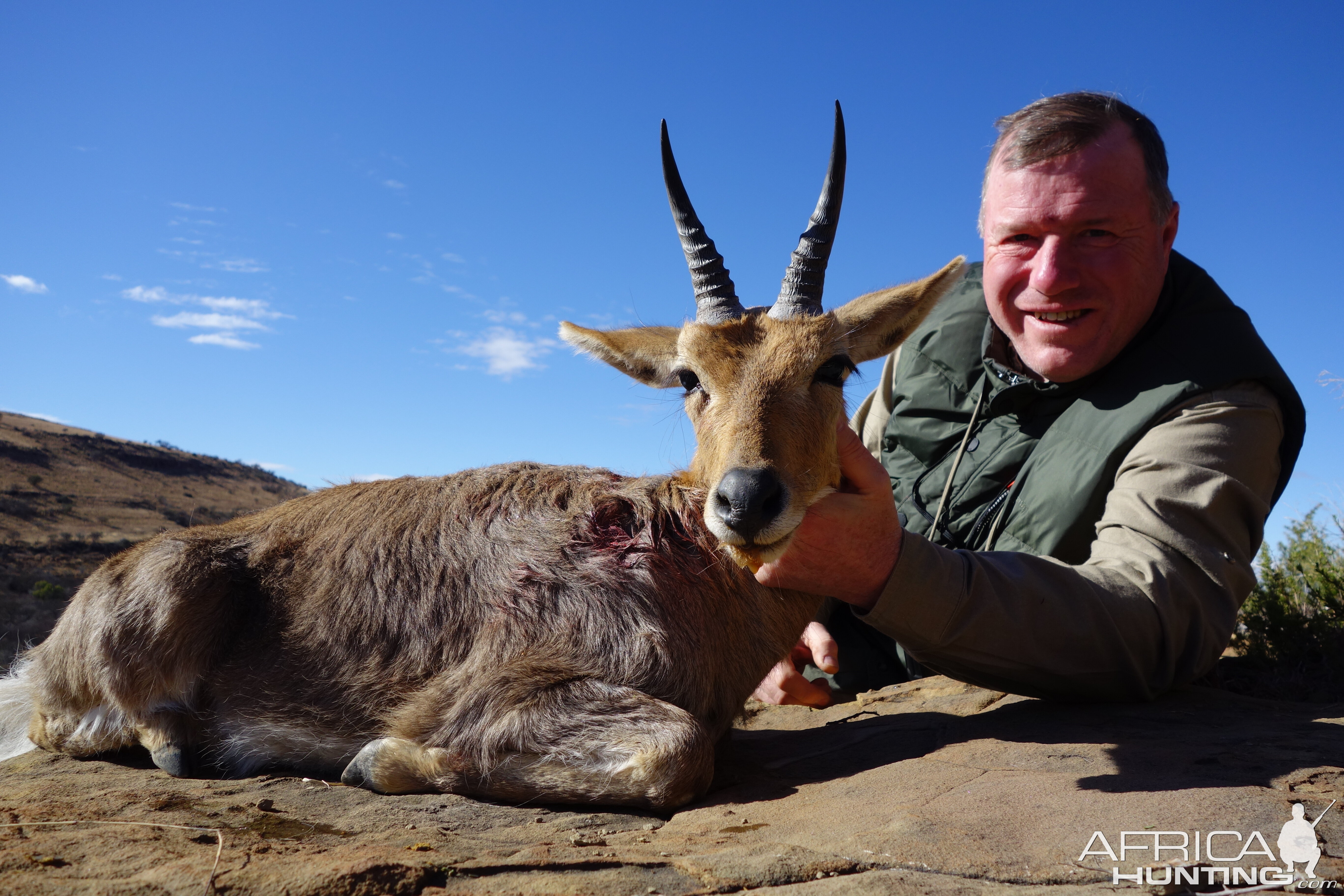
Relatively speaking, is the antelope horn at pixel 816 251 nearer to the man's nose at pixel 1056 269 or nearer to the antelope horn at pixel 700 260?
the antelope horn at pixel 700 260

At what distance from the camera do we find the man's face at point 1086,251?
519cm

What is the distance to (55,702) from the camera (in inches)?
207

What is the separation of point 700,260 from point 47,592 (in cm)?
1368

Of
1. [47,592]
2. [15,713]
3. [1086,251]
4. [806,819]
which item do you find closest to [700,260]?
[1086,251]

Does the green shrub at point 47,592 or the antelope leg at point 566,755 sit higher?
the antelope leg at point 566,755

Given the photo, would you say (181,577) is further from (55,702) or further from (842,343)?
(842,343)

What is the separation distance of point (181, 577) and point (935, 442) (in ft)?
16.2

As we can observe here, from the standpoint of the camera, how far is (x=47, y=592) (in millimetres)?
13914

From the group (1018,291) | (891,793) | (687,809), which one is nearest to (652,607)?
(687,809)

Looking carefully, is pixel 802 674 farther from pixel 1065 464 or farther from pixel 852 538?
pixel 1065 464

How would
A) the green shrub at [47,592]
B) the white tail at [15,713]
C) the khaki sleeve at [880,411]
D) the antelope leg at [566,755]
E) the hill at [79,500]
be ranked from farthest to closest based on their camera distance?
the hill at [79,500] < the green shrub at [47,592] < the khaki sleeve at [880,411] < the white tail at [15,713] < the antelope leg at [566,755]

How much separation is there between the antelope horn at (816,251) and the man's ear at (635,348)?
0.67 metres

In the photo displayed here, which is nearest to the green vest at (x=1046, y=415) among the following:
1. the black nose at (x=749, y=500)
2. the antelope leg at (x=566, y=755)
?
the black nose at (x=749, y=500)

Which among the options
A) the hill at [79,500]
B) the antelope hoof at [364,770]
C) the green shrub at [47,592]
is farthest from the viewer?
the hill at [79,500]
